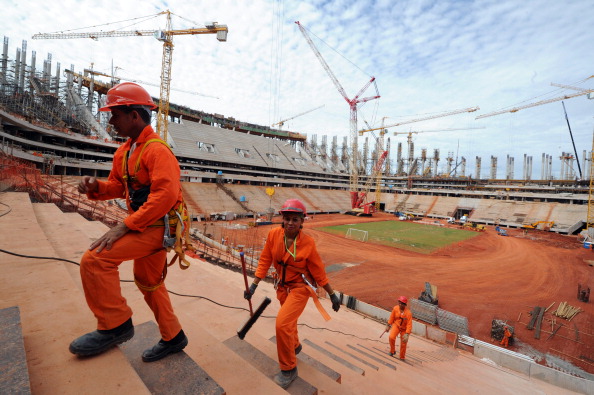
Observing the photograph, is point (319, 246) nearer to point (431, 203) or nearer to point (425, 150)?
point (431, 203)

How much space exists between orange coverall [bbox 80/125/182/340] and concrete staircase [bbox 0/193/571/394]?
284 mm

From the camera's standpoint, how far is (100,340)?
173cm

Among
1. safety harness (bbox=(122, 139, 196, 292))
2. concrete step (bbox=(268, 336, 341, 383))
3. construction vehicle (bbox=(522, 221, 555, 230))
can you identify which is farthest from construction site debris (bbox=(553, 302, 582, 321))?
construction vehicle (bbox=(522, 221, 555, 230))

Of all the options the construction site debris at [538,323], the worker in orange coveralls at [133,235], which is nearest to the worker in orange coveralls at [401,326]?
the worker in orange coveralls at [133,235]

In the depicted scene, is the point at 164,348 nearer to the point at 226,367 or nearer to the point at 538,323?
the point at 226,367

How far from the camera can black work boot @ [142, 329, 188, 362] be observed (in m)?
1.89

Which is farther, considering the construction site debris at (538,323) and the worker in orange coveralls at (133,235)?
the construction site debris at (538,323)

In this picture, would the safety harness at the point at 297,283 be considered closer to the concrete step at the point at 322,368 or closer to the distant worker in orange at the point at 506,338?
the concrete step at the point at 322,368

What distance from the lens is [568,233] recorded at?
32.9 metres

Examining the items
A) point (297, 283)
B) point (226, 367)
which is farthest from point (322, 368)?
point (226, 367)

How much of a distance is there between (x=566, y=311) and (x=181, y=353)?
51.7 ft

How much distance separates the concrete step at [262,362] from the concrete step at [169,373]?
90 cm

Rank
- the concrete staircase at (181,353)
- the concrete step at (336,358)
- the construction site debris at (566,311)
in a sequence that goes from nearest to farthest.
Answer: the concrete staircase at (181,353) < the concrete step at (336,358) < the construction site debris at (566,311)

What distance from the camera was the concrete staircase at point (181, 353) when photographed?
156 cm
